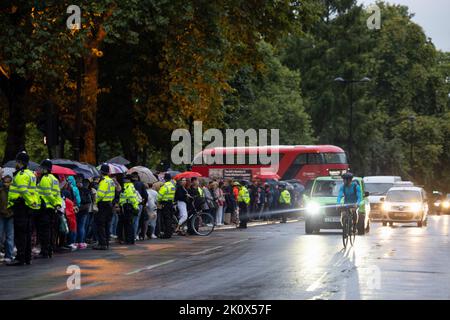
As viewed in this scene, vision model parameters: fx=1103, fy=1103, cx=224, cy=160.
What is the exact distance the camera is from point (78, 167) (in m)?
27.7

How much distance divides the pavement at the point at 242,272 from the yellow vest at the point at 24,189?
1.22m

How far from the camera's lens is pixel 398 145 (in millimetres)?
92375

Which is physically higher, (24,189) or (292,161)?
(292,161)

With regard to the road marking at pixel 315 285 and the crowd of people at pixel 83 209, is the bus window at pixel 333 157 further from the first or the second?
the road marking at pixel 315 285

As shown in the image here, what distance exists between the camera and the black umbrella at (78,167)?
27161 millimetres

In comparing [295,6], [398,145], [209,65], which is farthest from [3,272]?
[398,145]

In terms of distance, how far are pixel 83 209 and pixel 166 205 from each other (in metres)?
6.62

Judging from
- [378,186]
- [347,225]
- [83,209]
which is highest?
[378,186]

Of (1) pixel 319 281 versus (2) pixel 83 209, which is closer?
(1) pixel 319 281

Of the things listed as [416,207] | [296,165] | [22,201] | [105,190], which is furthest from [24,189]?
[296,165]

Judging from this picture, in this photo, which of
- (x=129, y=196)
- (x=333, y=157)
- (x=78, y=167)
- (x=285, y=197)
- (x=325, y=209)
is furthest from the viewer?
(x=333, y=157)

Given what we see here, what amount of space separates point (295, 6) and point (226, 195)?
10093 mm

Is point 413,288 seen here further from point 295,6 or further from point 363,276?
point 295,6

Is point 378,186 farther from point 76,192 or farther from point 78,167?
point 76,192
